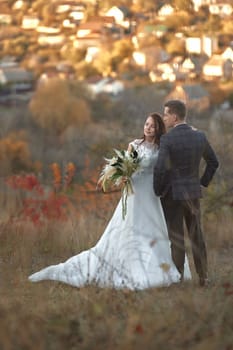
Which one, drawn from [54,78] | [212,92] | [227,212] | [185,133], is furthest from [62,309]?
[54,78]

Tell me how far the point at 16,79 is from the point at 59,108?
14638 mm

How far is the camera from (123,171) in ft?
20.0

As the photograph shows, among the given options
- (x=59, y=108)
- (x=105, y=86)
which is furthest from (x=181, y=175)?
(x=105, y=86)

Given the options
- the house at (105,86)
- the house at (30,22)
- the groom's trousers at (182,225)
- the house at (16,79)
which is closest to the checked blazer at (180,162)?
the groom's trousers at (182,225)

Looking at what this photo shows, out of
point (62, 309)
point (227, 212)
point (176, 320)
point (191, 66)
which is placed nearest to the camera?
point (176, 320)

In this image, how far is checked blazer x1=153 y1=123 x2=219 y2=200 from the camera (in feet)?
18.6

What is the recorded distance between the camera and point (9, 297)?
18.3 feet

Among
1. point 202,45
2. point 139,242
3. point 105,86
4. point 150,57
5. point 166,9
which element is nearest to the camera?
point 139,242

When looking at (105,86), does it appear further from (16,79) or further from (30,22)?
(30,22)

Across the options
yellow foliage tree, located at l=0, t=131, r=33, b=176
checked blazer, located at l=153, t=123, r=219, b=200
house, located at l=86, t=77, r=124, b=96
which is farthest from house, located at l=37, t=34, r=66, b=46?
checked blazer, located at l=153, t=123, r=219, b=200

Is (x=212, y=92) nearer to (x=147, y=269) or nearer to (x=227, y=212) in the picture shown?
(x=227, y=212)

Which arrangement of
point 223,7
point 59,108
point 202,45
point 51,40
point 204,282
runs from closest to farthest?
point 204,282 < point 223,7 < point 202,45 < point 59,108 < point 51,40

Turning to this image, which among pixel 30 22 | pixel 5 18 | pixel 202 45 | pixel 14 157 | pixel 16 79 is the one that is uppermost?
pixel 202 45

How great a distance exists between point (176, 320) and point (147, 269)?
214 cm
